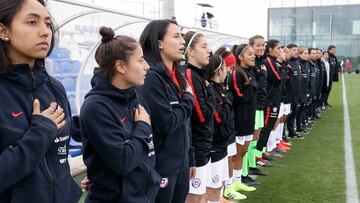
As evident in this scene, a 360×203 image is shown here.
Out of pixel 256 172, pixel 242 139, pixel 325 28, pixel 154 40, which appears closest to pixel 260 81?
pixel 242 139

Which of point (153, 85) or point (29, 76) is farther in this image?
point (153, 85)

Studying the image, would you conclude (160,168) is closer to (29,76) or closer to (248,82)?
(29,76)

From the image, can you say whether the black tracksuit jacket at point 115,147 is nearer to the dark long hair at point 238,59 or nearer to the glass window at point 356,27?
the dark long hair at point 238,59

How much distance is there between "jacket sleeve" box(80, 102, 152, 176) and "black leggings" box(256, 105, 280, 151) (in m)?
4.82

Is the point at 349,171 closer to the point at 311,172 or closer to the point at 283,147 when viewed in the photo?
the point at 311,172

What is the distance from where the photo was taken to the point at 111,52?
245 cm

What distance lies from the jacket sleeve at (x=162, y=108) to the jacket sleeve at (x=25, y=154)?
111 cm

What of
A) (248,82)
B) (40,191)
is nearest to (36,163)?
(40,191)

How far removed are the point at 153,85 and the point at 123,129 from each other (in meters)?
0.64

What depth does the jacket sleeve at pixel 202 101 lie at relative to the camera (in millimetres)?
3617

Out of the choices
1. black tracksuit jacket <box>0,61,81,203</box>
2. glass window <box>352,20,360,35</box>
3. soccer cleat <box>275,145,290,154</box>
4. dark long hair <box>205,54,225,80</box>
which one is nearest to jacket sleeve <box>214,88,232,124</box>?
dark long hair <box>205,54,225,80</box>

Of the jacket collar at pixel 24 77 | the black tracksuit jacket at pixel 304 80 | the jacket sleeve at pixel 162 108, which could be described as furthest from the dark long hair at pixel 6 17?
the black tracksuit jacket at pixel 304 80

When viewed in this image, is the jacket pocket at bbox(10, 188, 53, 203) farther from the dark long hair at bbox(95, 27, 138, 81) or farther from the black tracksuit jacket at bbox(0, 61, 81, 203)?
the dark long hair at bbox(95, 27, 138, 81)

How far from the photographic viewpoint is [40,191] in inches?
70.4
